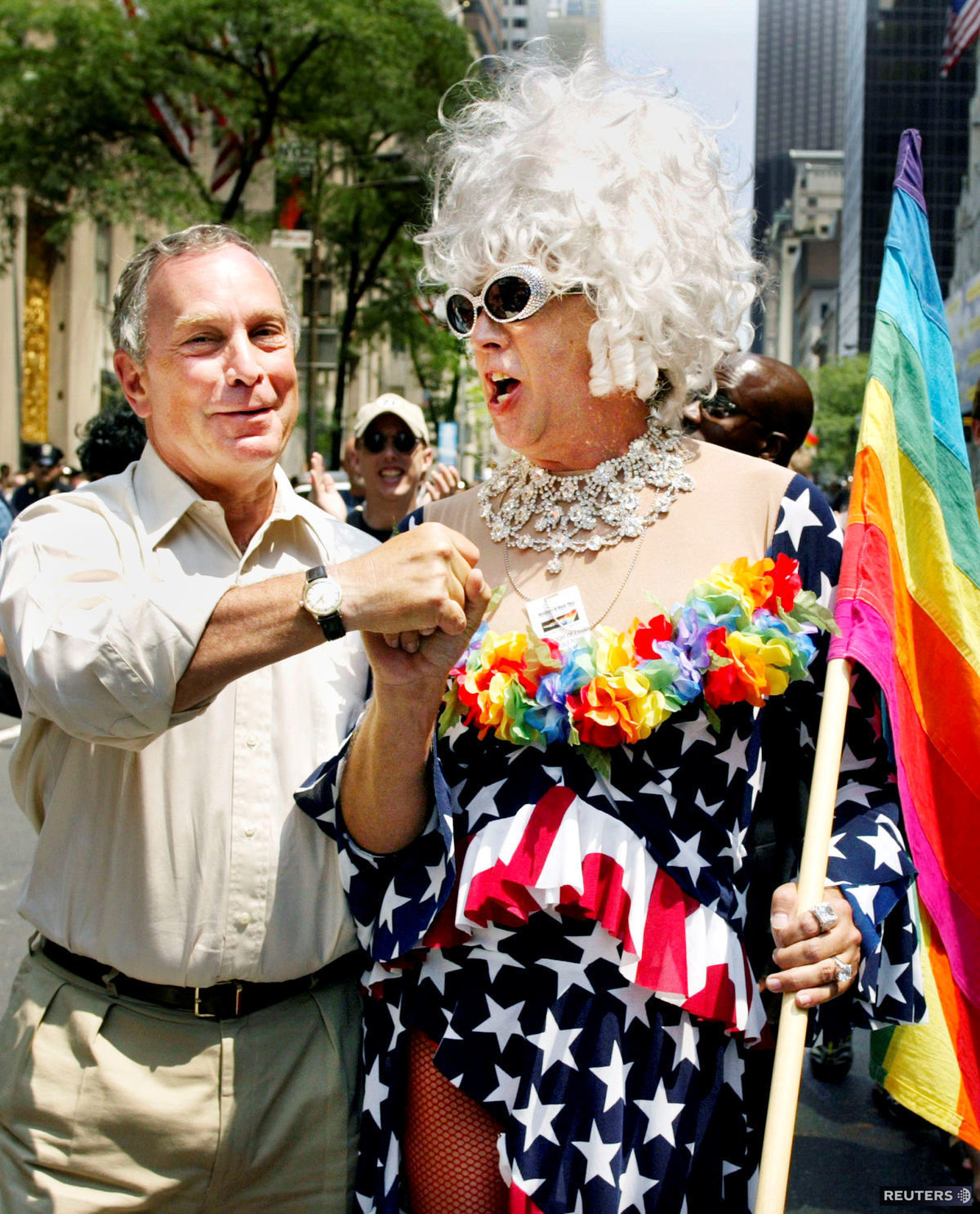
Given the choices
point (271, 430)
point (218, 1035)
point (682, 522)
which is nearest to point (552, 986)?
point (218, 1035)

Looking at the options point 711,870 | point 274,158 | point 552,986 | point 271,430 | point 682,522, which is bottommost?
point 552,986

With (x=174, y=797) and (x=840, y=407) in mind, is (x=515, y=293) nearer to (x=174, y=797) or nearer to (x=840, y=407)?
(x=174, y=797)

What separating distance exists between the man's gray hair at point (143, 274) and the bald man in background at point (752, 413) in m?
1.85

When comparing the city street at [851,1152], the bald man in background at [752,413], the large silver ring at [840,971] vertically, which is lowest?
the city street at [851,1152]

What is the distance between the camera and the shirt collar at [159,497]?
2168 millimetres

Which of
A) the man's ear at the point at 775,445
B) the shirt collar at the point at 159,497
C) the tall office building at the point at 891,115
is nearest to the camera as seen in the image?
the shirt collar at the point at 159,497

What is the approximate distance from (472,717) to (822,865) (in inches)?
22.7

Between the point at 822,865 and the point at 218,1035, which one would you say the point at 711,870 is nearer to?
the point at 822,865

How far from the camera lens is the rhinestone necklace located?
2195mm

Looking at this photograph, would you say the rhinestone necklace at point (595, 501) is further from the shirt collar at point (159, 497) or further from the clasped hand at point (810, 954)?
the clasped hand at point (810, 954)

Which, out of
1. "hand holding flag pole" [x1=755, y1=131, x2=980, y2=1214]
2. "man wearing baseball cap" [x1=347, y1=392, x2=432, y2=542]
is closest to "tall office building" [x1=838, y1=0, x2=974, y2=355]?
"man wearing baseball cap" [x1=347, y1=392, x2=432, y2=542]

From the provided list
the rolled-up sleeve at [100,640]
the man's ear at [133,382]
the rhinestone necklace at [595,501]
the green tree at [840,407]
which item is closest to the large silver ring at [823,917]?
the rhinestone necklace at [595,501]

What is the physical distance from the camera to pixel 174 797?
82.3 inches

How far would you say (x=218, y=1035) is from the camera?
212 cm
